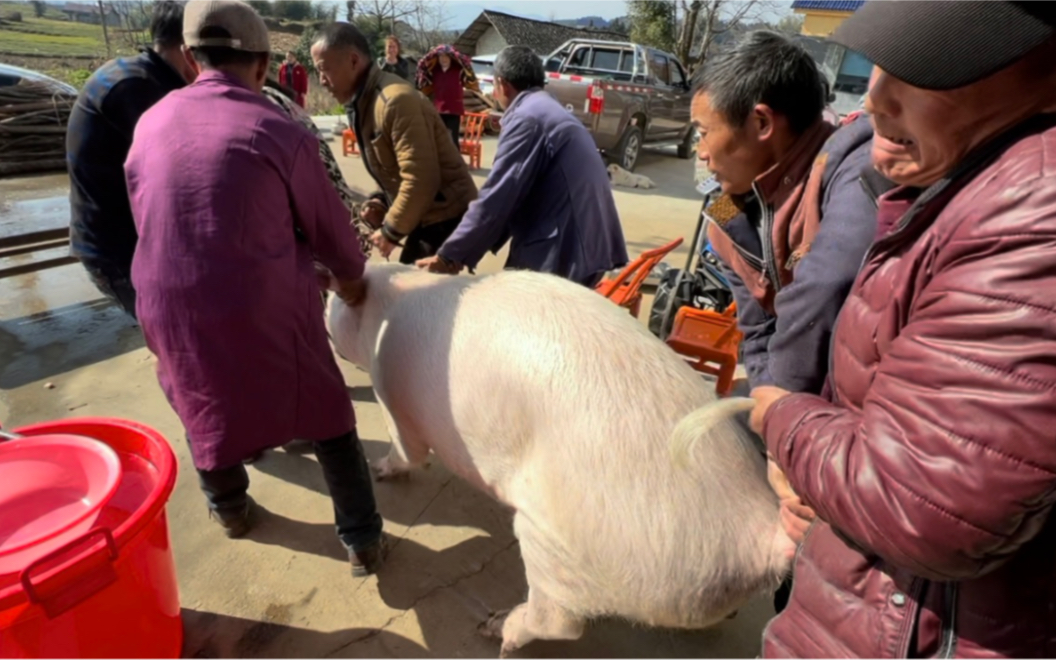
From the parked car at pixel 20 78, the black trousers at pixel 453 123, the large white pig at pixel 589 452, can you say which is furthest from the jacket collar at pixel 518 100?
the parked car at pixel 20 78

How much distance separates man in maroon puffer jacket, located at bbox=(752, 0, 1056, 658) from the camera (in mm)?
728

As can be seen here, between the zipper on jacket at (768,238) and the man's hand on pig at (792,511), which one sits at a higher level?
the zipper on jacket at (768,238)

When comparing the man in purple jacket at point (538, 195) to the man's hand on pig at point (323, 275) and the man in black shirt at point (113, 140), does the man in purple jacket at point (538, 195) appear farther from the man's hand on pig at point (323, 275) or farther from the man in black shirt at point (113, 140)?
the man in black shirt at point (113, 140)

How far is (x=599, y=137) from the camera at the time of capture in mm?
11352

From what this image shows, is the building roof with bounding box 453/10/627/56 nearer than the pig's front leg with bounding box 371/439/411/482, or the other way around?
the pig's front leg with bounding box 371/439/411/482

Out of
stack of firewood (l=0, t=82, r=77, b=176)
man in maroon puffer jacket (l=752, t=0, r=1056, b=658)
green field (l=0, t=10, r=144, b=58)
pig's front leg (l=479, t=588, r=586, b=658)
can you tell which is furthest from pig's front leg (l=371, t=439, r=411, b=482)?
green field (l=0, t=10, r=144, b=58)

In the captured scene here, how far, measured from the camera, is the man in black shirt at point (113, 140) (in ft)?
8.74

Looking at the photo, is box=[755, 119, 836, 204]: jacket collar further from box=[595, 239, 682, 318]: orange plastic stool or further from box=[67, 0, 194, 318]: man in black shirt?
box=[67, 0, 194, 318]: man in black shirt

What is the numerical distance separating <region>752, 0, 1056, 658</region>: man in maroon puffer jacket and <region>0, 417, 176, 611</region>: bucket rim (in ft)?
5.25

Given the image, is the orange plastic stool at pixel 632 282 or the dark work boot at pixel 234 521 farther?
the orange plastic stool at pixel 632 282

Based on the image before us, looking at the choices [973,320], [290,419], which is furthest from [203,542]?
[973,320]

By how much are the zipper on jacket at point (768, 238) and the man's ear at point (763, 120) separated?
0.14 meters

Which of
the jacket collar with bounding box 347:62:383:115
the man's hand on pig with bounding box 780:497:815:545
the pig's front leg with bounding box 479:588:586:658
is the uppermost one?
the jacket collar with bounding box 347:62:383:115

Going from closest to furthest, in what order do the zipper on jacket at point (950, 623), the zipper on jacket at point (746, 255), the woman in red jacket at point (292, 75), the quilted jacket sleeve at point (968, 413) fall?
1. the quilted jacket sleeve at point (968, 413)
2. the zipper on jacket at point (950, 623)
3. the zipper on jacket at point (746, 255)
4. the woman in red jacket at point (292, 75)
